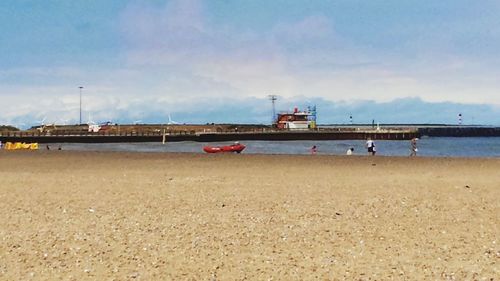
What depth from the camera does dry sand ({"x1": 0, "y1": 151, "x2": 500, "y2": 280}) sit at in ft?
22.8

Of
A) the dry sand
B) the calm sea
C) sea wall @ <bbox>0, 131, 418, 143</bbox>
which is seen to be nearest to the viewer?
the dry sand

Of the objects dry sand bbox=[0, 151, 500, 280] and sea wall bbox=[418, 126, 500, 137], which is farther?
sea wall bbox=[418, 126, 500, 137]

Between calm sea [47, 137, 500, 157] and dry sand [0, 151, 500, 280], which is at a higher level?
dry sand [0, 151, 500, 280]

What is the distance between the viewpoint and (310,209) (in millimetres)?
11664

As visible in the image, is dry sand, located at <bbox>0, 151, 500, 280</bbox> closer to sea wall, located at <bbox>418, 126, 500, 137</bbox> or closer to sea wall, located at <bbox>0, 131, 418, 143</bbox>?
sea wall, located at <bbox>0, 131, 418, 143</bbox>

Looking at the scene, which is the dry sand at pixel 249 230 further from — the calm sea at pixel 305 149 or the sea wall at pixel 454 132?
the sea wall at pixel 454 132

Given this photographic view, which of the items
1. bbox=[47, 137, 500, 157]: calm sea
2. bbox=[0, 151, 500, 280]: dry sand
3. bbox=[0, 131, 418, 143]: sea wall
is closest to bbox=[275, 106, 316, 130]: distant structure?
bbox=[0, 131, 418, 143]: sea wall

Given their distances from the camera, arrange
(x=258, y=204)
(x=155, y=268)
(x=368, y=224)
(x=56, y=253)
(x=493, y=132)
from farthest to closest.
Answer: (x=493, y=132) < (x=258, y=204) < (x=368, y=224) < (x=56, y=253) < (x=155, y=268)

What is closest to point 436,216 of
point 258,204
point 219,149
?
point 258,204

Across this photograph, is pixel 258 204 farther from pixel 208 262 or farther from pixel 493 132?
pixel 493 132

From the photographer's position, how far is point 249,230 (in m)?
9.43

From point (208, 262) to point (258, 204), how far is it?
204 inches

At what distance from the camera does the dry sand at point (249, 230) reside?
696 centimetres

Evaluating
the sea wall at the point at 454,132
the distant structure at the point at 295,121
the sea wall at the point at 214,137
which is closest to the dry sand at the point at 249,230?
the sea wall at the point at 214,137
